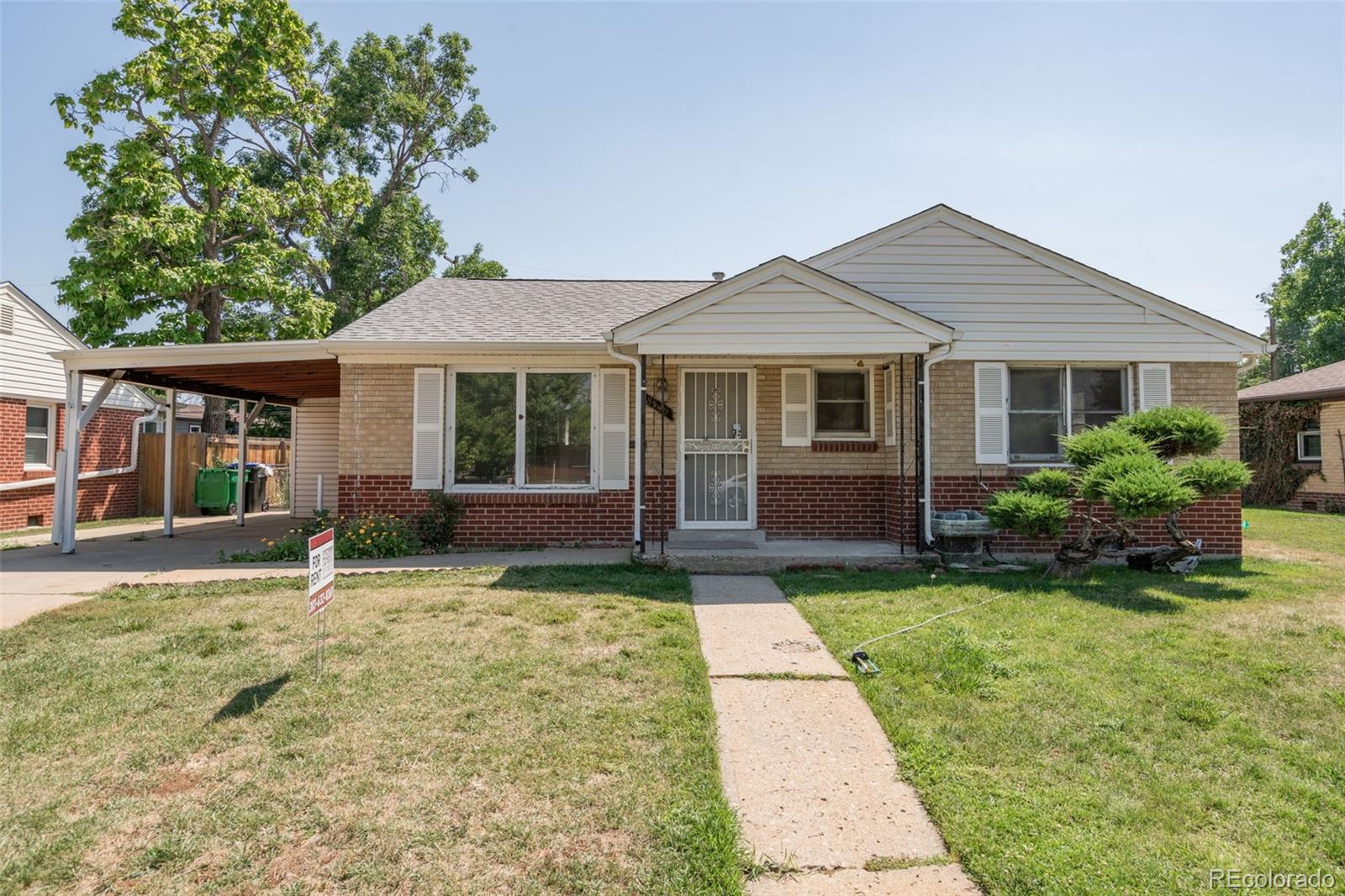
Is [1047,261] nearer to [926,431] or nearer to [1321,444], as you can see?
[926,431]

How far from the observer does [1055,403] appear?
919 centimetres

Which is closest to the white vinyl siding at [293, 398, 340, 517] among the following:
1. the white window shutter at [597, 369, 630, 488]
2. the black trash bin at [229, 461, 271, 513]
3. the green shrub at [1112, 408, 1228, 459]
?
the black trash bin at [229, 461, 271, 513]

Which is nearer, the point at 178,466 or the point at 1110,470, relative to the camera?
the point at 1110,470

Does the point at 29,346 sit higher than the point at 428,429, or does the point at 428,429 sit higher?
the point at 29,346

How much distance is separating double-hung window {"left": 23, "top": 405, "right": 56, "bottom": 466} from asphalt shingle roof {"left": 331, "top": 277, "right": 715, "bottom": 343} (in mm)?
8688

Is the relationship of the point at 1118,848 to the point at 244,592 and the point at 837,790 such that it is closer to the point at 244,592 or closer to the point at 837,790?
the point at 837,790

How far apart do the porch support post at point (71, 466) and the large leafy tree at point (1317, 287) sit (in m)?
40.9

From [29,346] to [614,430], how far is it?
13177 millimetres

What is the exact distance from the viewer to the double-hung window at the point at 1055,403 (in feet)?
30.0

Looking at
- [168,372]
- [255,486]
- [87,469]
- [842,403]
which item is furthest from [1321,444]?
[87,469]

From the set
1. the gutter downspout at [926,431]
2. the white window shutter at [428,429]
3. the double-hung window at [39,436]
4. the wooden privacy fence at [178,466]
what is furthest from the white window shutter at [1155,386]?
the double-hung window at [39,436]

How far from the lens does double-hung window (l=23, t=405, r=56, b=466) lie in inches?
552

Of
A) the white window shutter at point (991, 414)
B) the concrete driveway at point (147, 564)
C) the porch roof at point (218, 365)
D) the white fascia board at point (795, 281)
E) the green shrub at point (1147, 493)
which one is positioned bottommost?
the concrete driveway at point (147, 564)

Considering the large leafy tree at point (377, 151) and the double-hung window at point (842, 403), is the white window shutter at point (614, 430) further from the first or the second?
the large leafy tree at point (377, 151)
